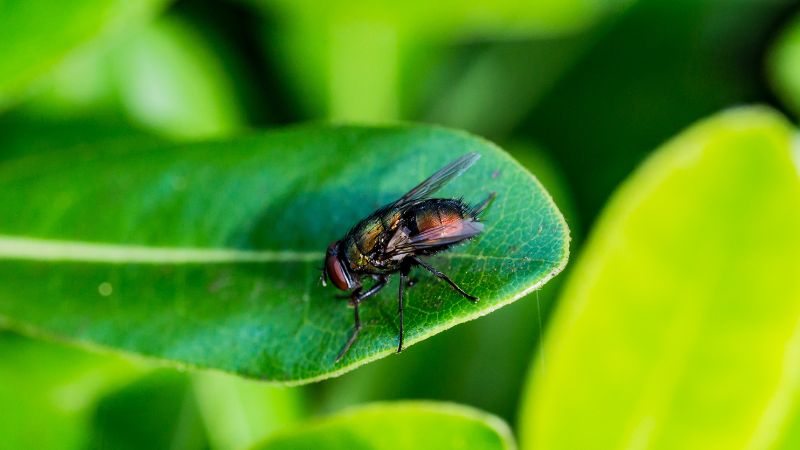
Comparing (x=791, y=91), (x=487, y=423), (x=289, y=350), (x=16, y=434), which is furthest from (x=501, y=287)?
(x=791, y=91)

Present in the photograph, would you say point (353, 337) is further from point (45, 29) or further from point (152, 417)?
point (45, 29)

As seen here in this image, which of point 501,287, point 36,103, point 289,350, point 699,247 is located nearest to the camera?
point 501,287

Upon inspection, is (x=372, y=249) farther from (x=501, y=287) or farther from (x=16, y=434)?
(x=16, y=434)

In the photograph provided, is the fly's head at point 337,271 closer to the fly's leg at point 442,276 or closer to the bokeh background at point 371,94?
the fly's leg at point 442,276

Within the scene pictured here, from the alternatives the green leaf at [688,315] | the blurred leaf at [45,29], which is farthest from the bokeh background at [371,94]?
the green leaf at [688,315]

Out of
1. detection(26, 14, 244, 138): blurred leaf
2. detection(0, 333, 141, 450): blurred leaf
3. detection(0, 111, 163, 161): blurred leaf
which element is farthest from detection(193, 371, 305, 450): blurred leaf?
detection(26, 14, 244, 138): blurred leaf

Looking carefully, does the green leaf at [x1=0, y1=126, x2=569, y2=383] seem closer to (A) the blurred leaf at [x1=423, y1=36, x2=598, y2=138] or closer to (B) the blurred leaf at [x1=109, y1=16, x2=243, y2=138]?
(B) the blurred leaf at [x1=109, y1=16, x2=243, y2=138]

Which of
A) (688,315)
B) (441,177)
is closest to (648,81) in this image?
(688,315)
